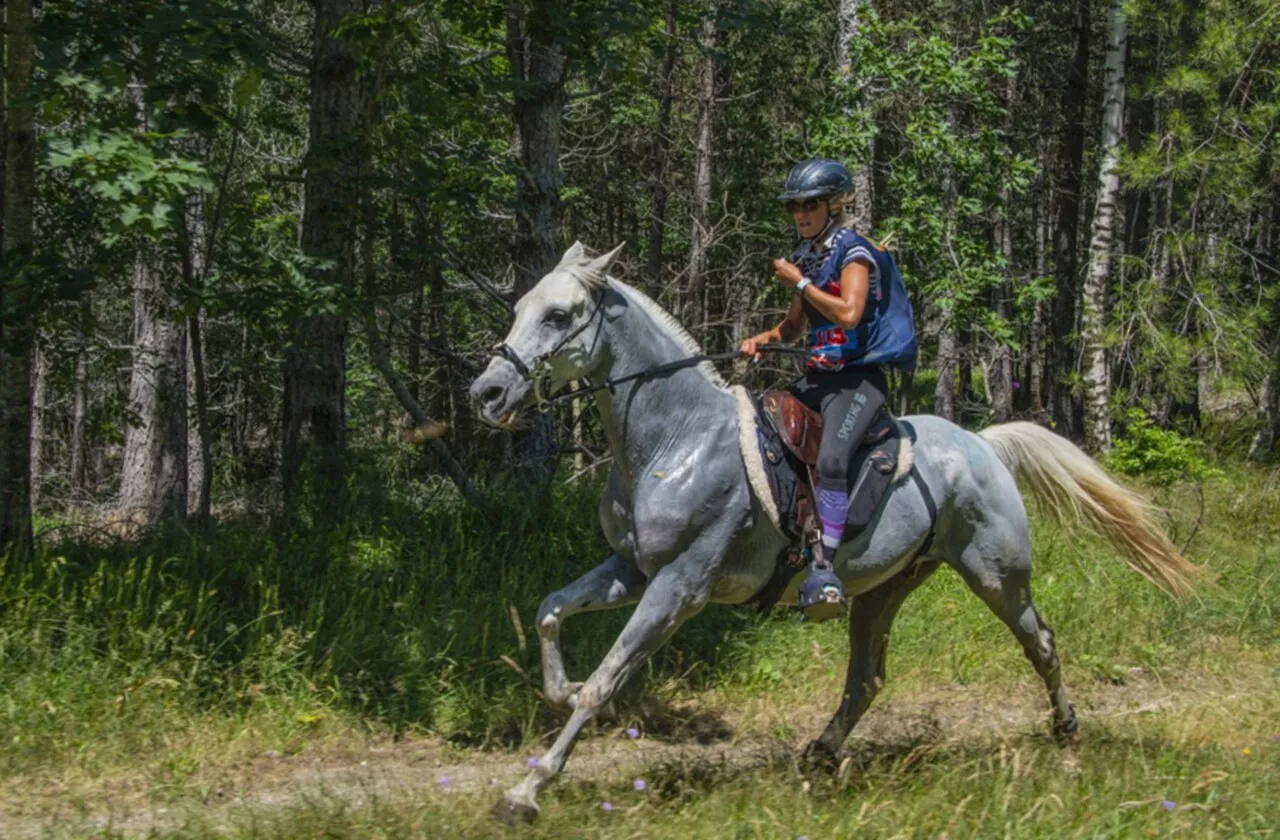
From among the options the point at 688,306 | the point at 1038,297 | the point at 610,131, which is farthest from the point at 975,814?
the point at 610,131

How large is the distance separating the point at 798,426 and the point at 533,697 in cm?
255

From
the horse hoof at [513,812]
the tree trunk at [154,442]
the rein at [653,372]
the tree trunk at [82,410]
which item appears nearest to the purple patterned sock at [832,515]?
the rein at [653,372]

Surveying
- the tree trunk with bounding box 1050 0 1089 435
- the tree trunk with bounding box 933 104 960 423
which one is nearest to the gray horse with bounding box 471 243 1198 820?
the tree trunk with bounding box 933 104 960 423

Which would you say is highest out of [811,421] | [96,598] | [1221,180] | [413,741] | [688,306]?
[1221,180]

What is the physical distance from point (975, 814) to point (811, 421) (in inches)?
76.4

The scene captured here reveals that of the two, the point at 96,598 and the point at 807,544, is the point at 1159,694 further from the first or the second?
the point at 96,598

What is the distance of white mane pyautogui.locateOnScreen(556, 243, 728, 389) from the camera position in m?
5.70

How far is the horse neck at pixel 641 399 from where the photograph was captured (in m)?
5.92

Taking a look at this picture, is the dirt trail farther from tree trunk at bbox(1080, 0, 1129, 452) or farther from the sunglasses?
tree trunk at bbox(1080, 0, 1129, 452)

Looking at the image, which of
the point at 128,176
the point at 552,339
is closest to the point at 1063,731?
the point at 552,339

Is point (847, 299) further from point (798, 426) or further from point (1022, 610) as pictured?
point (1022, 610)

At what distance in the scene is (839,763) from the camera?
6.61m

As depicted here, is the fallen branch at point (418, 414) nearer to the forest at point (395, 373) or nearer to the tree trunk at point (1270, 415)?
the forest at point (395, 373)

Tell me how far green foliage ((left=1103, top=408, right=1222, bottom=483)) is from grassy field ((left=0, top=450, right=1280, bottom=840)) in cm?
199
